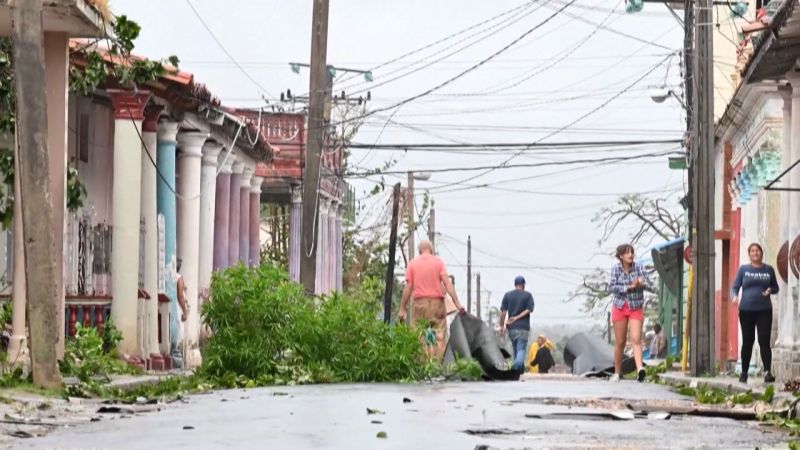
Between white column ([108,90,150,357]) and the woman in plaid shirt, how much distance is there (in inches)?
275

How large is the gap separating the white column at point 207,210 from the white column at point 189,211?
112 cm

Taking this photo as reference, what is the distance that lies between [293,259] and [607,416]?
37.2 meters

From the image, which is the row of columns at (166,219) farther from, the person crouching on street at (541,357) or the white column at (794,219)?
the white column at (794,219)

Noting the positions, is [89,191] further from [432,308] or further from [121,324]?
[432,308]

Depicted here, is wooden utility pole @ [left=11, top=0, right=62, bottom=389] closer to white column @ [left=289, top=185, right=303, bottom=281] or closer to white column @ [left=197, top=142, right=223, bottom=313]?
white column @ [left=197, top=142, right=223, bottom=313]

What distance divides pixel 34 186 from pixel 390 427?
5.55m

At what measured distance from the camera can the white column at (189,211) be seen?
3228 centimetres

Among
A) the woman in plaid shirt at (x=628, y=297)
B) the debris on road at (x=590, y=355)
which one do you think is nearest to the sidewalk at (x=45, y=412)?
the woman in plaid shirt at (x=628, y=297)

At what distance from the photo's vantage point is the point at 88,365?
20.0 meters

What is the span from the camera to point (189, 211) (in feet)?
107

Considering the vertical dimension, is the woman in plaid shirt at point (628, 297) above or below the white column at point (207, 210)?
below

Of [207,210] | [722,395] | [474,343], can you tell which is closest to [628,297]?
[474,343]

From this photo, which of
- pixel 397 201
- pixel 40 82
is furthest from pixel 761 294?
pixel 397 201

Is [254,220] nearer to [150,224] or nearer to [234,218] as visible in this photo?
[234,218]
